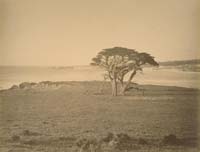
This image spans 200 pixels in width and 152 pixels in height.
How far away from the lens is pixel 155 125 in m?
1.87

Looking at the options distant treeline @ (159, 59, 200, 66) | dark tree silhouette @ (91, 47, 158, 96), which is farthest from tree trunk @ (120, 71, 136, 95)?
distant treeline @ (159, 59, 200, 66)

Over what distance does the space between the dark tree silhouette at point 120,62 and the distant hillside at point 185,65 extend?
7 cm

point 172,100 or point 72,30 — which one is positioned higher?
point 72,30

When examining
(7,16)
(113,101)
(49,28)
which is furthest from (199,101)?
(7,16)

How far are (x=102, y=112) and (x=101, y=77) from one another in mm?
184

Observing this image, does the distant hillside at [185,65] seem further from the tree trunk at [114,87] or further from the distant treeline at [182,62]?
the tree trunk at [114,87]

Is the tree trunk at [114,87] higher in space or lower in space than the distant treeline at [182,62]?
lower

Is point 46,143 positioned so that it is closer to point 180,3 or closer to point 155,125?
point 155,125

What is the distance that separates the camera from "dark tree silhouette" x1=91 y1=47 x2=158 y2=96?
1.89m

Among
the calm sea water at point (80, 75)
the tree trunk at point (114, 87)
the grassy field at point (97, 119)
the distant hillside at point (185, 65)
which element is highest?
the distant hillside at point (185, 65)

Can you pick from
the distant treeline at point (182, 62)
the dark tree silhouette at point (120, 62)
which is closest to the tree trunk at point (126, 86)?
the dark tree silhouette at point (120, 62)

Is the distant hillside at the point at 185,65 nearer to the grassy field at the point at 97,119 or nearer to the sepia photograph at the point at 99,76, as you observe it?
the sepia photograph at the point at 99,76

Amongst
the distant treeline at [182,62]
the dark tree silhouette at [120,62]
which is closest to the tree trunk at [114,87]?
the dark tree silhouette at [120,62]

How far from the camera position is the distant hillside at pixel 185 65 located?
6.16ft
